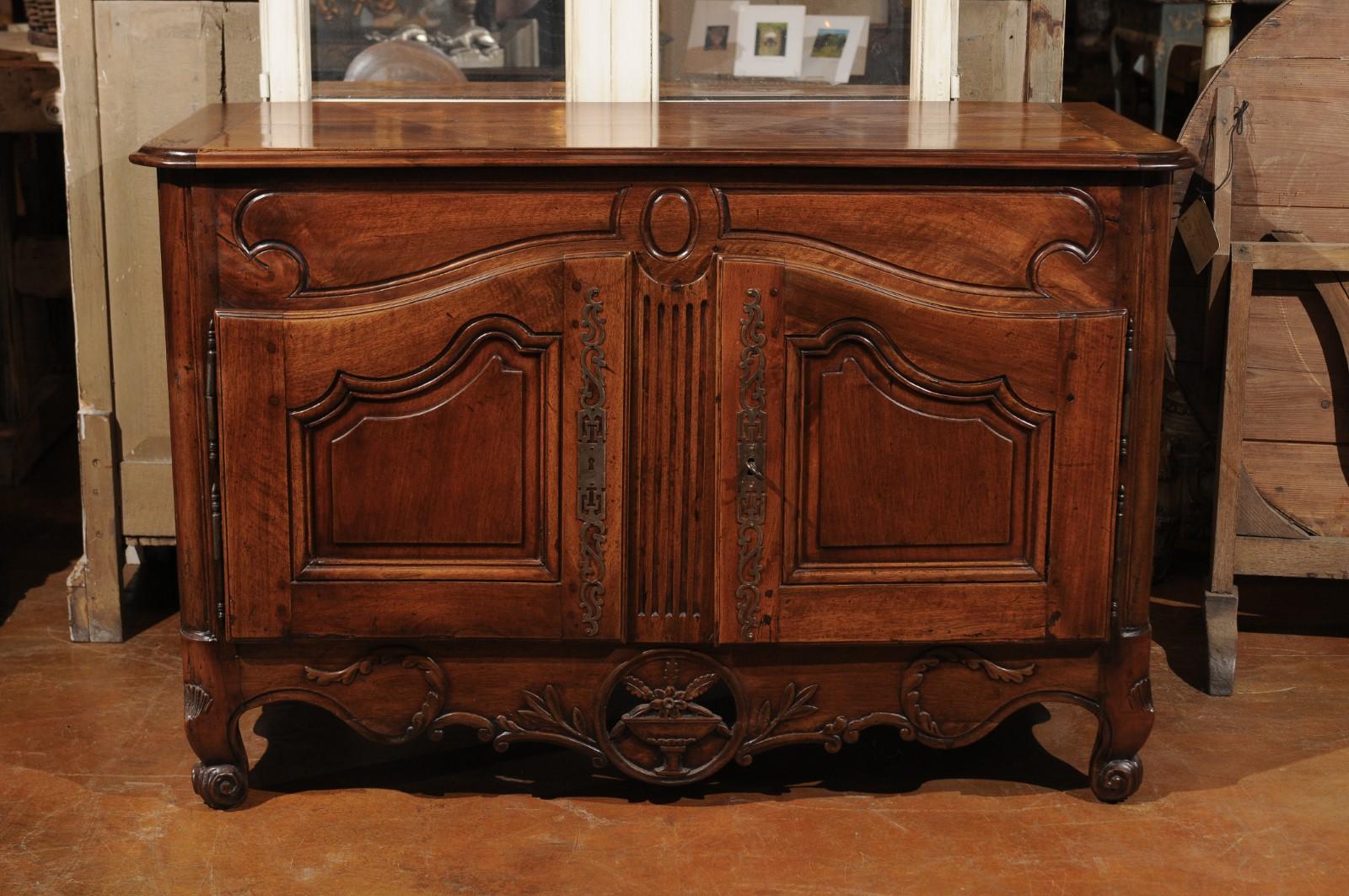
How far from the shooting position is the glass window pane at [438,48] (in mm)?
3113

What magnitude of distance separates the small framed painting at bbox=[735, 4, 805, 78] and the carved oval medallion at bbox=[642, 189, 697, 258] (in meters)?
0.90

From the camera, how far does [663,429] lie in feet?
7.98

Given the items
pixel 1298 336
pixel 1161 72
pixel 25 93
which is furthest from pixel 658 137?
pixel 1161 72

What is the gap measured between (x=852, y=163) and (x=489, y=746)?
3.90 feet

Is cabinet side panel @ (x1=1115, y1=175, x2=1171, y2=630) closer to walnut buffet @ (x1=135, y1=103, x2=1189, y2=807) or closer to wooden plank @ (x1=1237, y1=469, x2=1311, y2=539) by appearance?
walnut buffet @ (x1=135, y1=103, x2=1189, y2=807)

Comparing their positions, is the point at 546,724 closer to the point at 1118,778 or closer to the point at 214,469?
the point at 214,469

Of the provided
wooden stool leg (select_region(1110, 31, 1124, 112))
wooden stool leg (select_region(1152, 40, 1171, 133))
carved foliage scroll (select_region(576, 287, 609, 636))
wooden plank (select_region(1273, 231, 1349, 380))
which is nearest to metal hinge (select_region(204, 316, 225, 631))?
carved foliage scroll (select_region(576, 287, 609, 636))

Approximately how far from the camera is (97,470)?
3.25 m

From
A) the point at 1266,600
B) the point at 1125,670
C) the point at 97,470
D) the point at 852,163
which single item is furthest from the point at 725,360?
the point at 1266,600

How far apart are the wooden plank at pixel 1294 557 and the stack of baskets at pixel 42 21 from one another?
119 inches

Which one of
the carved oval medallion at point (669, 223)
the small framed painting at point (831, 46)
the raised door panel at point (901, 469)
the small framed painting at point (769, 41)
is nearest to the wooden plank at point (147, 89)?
the small framed painting at point (769, 41)

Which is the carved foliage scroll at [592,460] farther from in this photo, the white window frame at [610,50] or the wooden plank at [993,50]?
the wooden plank at [993,50]

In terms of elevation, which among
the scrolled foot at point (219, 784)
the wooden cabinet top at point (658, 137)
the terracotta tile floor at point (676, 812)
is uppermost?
the wooden cabinet top at point (658, 137)

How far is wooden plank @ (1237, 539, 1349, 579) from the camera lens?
3098 mm
